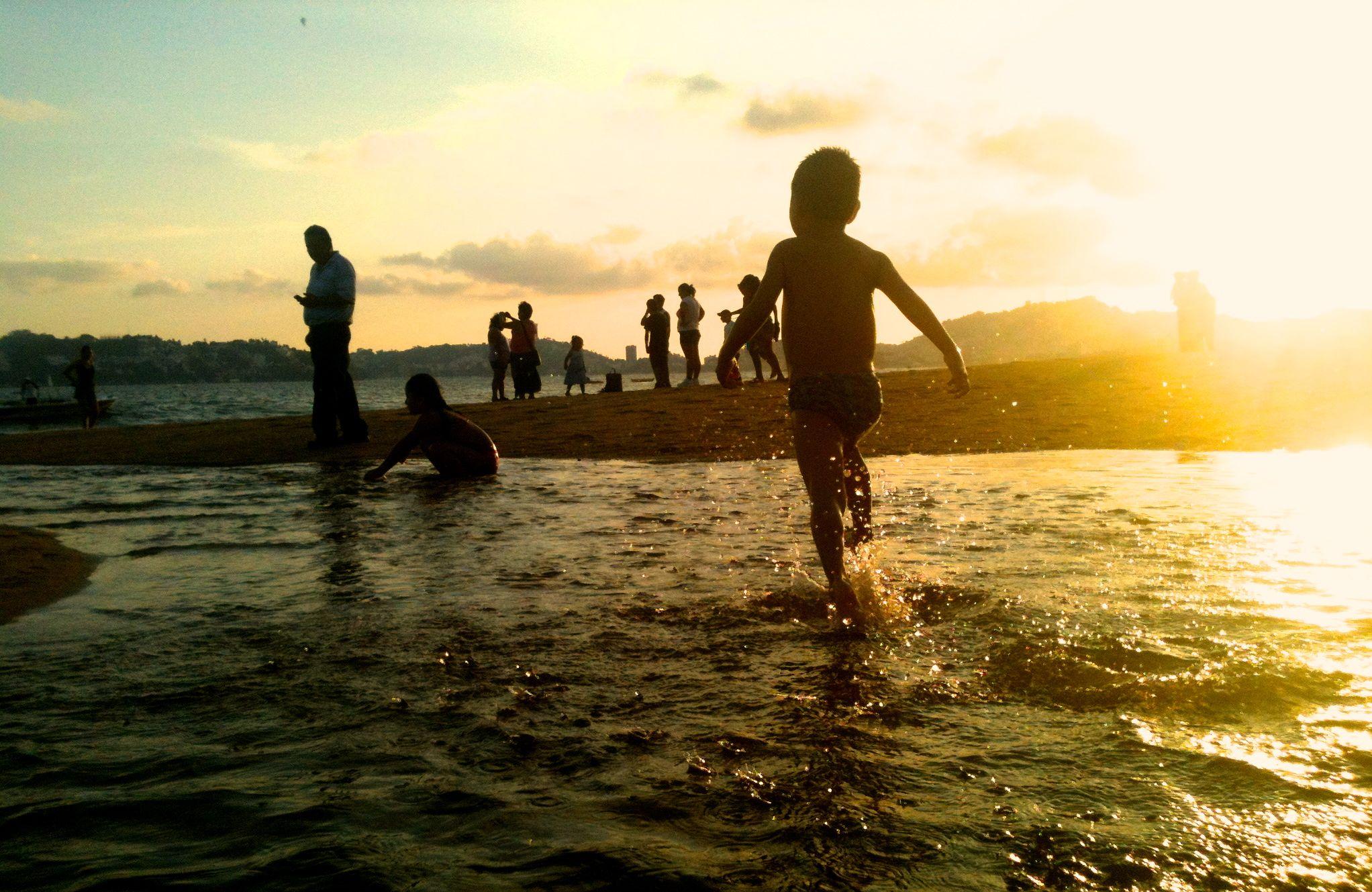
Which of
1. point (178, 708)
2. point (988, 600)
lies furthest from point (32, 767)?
point (988, 600)

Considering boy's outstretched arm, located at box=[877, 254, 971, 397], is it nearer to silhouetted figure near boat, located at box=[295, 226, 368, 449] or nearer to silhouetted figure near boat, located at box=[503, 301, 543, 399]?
silhouetted figure near boat, located at box=[295, 226, 368, 449]

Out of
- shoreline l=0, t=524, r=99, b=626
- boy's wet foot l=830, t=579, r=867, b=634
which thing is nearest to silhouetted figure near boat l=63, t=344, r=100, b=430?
shoreline l=0, t=524, r=99, b=626

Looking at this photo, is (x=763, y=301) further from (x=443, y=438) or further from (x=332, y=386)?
(x=332, y=386)

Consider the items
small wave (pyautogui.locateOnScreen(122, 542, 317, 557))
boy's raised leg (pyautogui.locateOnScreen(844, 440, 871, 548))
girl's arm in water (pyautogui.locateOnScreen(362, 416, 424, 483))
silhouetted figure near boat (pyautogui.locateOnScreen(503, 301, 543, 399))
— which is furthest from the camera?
silhouetted figure near boat (pyautogui.locateOnScreen(503, 301, 543, 399))

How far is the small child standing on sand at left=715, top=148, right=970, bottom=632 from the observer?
4.91 meters

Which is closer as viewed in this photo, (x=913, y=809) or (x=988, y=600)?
(x=913, y=809)

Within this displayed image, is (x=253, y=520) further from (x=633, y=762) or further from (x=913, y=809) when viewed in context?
(x=913, y=809)

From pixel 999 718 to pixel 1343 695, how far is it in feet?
3.36

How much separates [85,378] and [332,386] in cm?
1640

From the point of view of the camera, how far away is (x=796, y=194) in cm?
508

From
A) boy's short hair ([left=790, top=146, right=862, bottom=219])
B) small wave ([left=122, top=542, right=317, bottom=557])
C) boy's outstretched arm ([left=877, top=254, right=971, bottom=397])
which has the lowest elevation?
small wave ([left=122, top=542, right=317, bottom=557])

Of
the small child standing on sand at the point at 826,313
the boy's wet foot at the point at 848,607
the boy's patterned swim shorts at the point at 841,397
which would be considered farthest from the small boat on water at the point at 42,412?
the boy's wet foot at the point at 848,607

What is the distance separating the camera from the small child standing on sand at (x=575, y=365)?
26016 millimetres

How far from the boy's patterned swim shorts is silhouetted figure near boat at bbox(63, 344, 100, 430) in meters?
24.3
